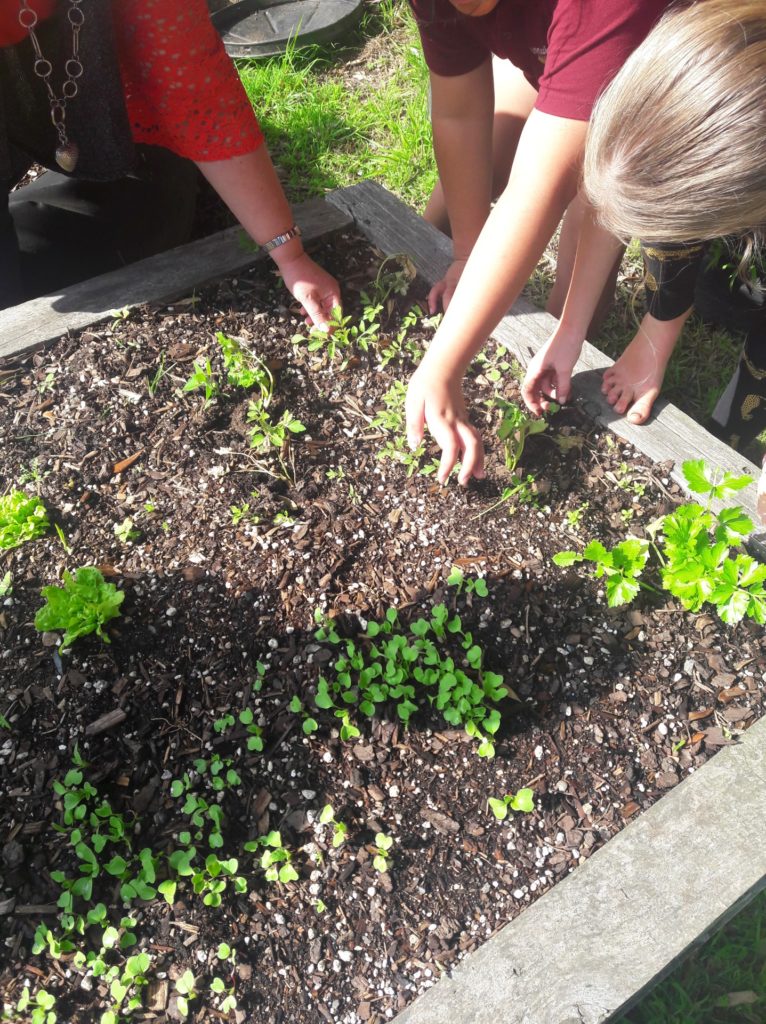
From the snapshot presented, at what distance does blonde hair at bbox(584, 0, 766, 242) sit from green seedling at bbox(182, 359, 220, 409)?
1.09m

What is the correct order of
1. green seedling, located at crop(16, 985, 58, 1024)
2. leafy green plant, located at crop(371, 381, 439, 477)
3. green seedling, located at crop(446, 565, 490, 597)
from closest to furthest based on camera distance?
1. green seedling, located at crop(16, 985, 58, 1024)
2. green seedling, located at crop(446, 565, 490, 597)
3. leafy green plant, located at crop(371, 381, 439, 477)

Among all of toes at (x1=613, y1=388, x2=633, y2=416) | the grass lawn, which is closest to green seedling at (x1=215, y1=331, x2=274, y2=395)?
toes at (x1=613, y1=388, x2=633, y2=416)

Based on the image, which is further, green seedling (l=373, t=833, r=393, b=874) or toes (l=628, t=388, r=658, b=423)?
toes (l=628, t=388, r=658, b=423)

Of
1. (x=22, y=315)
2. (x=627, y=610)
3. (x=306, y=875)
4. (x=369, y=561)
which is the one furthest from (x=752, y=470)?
(x=22, y=315)

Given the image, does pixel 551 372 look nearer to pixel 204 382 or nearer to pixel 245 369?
pixel 245 369

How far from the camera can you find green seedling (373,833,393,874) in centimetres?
144

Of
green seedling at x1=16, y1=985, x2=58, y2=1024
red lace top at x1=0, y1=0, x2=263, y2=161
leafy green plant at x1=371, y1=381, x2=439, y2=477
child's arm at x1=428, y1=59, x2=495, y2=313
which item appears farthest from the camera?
child's arm at x1=428, y1=59, x2=495, y2=313

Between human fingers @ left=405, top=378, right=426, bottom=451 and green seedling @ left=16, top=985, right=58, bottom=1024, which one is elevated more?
human fingers @ left=405, top=378, right=426, bottom=451

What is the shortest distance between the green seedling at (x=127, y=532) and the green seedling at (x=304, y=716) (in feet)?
1.94

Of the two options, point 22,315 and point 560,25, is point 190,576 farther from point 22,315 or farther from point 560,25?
point 560,25

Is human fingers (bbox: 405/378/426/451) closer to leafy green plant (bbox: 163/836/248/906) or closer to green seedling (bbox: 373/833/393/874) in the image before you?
green seedling (bbox: 373/833/393/874)

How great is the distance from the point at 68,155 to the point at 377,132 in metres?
1.67

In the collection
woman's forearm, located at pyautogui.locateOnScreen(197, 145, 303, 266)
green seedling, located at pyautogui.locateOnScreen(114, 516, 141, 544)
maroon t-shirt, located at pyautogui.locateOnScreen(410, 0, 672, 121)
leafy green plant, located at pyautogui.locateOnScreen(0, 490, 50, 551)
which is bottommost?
green seedling, located at pyautogui.locateOnScreen(114, 516, 141, 544)

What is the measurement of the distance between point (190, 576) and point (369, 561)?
1.39ft
